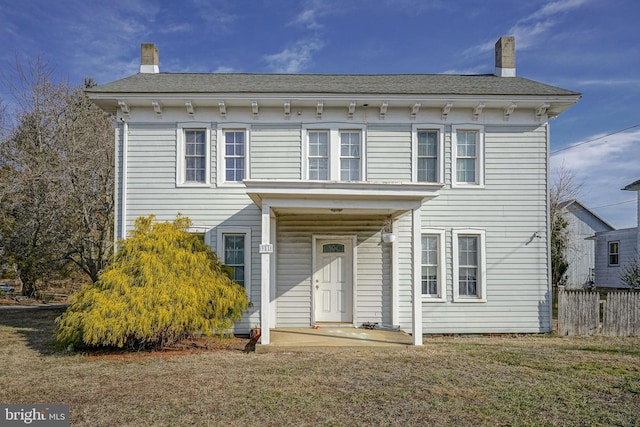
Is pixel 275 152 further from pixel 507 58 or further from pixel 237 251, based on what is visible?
pixel 507 58

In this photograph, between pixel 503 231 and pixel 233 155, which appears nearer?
pixel 233 155

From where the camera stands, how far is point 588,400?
19.5 ft

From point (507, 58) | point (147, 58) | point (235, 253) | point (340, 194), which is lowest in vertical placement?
point (235, 253)

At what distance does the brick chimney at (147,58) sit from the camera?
42.5 feet

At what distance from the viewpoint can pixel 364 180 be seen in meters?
11.2

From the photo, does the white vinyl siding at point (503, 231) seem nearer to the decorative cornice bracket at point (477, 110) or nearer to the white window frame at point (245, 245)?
the decorative cornice bracket at point (477, 110)

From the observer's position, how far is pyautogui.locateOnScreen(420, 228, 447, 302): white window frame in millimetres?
11211

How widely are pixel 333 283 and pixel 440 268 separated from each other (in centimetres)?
272

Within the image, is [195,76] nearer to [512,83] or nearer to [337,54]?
[337,54]

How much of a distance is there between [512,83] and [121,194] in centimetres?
1067

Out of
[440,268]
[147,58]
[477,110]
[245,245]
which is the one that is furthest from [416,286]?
[147,58]

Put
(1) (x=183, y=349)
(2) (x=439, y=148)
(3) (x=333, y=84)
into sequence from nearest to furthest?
1. (1) (x=183, y=349)
2. (2) (x=439, y=148)
3. (3) (x=333, y=84)

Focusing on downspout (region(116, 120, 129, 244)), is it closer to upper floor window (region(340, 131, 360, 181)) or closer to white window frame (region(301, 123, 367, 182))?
white window frame (region(301, 123, 367, 182))

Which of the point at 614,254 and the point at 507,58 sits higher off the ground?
the point at 507,58
